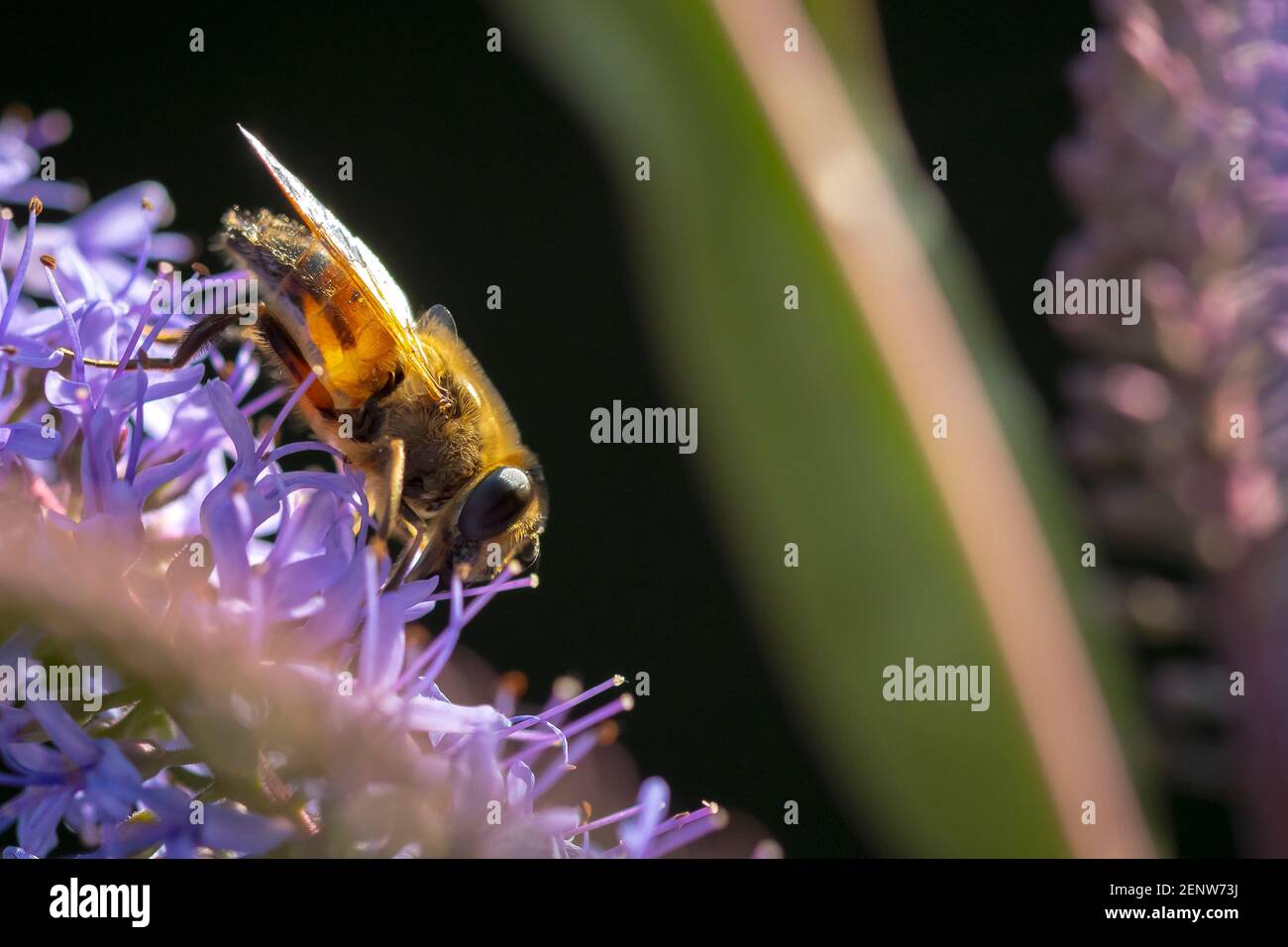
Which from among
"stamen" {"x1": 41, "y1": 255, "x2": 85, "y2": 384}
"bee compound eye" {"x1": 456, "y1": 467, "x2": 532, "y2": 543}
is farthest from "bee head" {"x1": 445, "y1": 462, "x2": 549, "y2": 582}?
"stamen" {"x1": 41, "y1": 255, "x2": 85, "y2": 384}

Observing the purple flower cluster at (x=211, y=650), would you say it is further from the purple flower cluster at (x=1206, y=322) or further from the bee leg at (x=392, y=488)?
the purple flower cluster at (x=1206, y=322)

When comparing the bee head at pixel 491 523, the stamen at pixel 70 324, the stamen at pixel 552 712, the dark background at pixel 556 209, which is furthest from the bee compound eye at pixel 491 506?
the dark background at pixel 556 209

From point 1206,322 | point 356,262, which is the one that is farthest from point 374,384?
point 1206,322

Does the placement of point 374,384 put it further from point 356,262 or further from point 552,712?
point 552,712

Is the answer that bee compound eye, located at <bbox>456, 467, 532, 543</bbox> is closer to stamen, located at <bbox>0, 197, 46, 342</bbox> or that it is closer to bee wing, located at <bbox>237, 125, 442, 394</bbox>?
bee wing, located at <bbox>237, 125, 442, 394</bbox>

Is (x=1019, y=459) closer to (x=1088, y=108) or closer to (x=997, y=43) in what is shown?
(x=1088, y=108)
